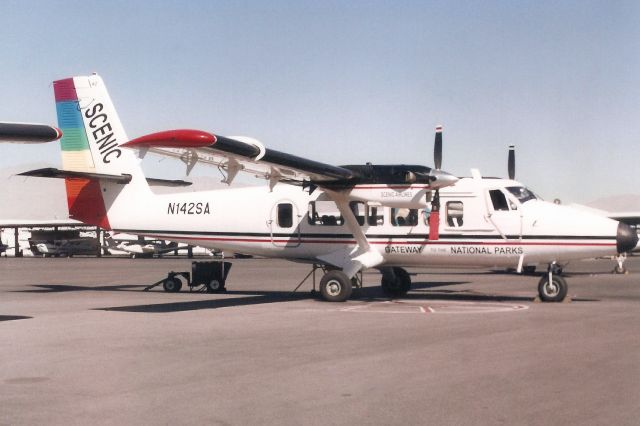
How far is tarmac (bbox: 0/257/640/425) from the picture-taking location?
265 inches

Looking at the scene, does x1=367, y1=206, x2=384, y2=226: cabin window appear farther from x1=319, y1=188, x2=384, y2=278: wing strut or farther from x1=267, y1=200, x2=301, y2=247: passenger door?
x1=267, y1=200, x2=301, y2=247: passenger door

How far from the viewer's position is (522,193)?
58.9 ft

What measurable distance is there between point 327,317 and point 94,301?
7265mm

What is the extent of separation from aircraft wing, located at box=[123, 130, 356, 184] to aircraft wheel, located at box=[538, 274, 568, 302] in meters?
5.44

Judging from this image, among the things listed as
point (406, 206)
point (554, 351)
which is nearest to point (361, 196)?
point (406, 206)

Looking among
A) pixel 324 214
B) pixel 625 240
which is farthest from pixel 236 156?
pixel 625 240

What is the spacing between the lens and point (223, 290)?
22.4 meters

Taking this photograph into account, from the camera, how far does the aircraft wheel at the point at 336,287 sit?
18.1 meters

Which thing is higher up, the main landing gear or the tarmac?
the main landing gear

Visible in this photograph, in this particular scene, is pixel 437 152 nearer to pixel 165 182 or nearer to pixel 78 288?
pixel 165 182

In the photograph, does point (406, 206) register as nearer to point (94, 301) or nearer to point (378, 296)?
point (378, 296)

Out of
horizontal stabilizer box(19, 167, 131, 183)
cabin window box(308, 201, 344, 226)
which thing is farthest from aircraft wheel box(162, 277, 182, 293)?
cabin window box(308, 201, 344, 226)

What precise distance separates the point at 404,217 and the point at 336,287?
2.62m

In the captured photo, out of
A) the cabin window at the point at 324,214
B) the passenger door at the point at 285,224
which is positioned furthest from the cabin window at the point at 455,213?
the passenger door at the point at 285,224
